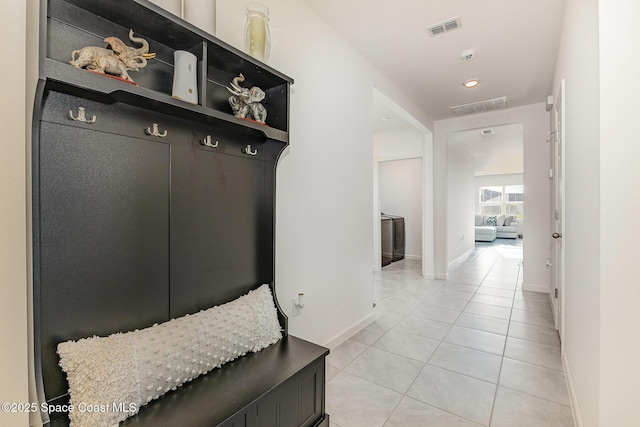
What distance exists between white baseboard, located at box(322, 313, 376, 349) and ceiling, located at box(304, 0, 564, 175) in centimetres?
243

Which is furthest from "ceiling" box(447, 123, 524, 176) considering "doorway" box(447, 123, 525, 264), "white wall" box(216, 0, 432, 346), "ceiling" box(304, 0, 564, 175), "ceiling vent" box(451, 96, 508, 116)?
"white wall" box(216, 0, 432, 346)

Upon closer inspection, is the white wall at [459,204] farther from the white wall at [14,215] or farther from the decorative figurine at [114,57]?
the white wall at [14,215]

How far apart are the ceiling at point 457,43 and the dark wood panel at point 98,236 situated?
1796 mm

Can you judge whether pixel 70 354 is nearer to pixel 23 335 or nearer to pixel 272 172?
pixel 23 335

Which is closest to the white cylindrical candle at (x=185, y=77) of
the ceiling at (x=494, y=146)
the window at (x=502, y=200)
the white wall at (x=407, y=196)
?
the ceiling at (x=494, y=146)

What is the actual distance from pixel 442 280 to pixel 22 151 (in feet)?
16.0

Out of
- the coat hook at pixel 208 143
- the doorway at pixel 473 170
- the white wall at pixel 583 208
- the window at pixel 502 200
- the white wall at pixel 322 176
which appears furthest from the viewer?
the window at pixel 502 200

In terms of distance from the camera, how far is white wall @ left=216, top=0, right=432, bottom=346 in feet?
6.36

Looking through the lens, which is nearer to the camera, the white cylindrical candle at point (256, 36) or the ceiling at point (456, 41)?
the white cylindrical candle at point (256, 36)

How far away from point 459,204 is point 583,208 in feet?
17.8

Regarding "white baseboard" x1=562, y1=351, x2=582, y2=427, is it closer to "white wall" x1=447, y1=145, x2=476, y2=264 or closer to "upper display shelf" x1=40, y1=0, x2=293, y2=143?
"upper display shelf" x1=40, y1=0, x2=293, y2=143

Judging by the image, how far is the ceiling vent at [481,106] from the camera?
156 inches

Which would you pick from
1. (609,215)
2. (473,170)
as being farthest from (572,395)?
(473,170)

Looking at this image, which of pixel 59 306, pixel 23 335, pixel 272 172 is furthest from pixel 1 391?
pixel 272 172
